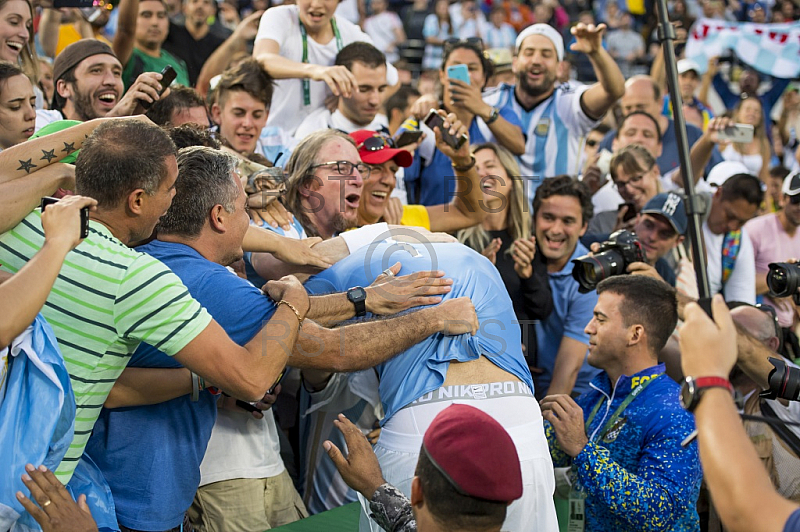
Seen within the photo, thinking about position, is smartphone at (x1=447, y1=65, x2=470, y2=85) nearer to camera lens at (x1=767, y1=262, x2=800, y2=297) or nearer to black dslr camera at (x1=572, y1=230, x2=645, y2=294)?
black dslr camera at (x1=572, y1=230, x2=645, y2=294)

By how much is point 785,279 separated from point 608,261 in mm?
829

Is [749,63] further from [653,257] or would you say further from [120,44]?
[120,44]

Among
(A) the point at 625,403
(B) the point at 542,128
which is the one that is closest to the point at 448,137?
(B) the point at 542,128

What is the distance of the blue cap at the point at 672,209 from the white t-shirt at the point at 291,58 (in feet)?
6.86

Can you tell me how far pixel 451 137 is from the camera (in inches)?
180

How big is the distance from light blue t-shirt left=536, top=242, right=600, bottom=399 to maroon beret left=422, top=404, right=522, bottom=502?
8.46 feet

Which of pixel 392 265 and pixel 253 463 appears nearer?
pixel 392 265

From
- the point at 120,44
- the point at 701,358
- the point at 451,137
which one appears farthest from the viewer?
the point at 120,44

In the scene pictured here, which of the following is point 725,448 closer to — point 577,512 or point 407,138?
point 577,512

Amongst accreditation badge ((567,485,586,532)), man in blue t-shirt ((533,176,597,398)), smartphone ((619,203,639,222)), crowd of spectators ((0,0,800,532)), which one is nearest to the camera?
crowd of spectators ((0,0,800,532))

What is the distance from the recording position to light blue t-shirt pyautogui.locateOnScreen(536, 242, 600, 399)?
181 inches

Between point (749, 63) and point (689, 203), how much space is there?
986 cm

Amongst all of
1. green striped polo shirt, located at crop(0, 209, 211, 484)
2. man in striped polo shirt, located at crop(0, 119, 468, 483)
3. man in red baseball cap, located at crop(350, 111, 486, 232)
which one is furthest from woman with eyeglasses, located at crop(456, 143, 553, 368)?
green striped polo shirt, located at crop(0, 209, 211, 484)

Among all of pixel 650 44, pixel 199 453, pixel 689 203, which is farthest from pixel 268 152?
pixel 650 44
